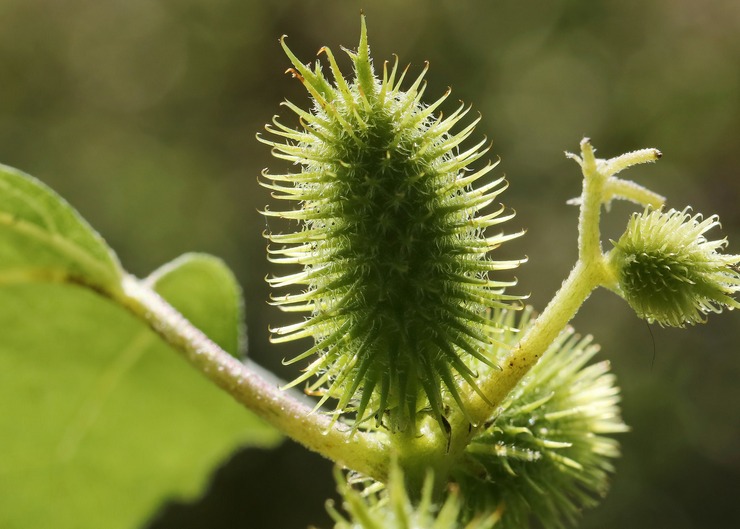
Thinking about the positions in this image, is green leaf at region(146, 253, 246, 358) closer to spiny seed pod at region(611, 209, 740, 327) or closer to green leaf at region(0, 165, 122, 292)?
green leaf at region(0, 165, 122, 292)

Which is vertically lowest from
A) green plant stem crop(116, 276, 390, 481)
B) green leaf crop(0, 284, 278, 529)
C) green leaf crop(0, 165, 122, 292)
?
green leaf crop(0, 284, 278, 529)

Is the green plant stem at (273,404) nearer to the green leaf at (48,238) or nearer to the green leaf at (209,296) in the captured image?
the green leaf at (48,238)

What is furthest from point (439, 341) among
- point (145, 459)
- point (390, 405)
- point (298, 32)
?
point (298, 32)

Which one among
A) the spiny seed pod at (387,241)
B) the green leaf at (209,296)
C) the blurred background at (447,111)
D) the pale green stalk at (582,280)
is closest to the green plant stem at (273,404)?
the spiny seed pod at (387,241)

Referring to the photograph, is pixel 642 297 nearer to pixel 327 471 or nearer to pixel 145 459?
pixel 145 459

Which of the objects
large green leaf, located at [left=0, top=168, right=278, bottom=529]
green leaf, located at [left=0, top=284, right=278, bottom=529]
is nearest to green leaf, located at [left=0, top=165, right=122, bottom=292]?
large green leaf, located at [left=0, top=168, right=278, bottom=529]
